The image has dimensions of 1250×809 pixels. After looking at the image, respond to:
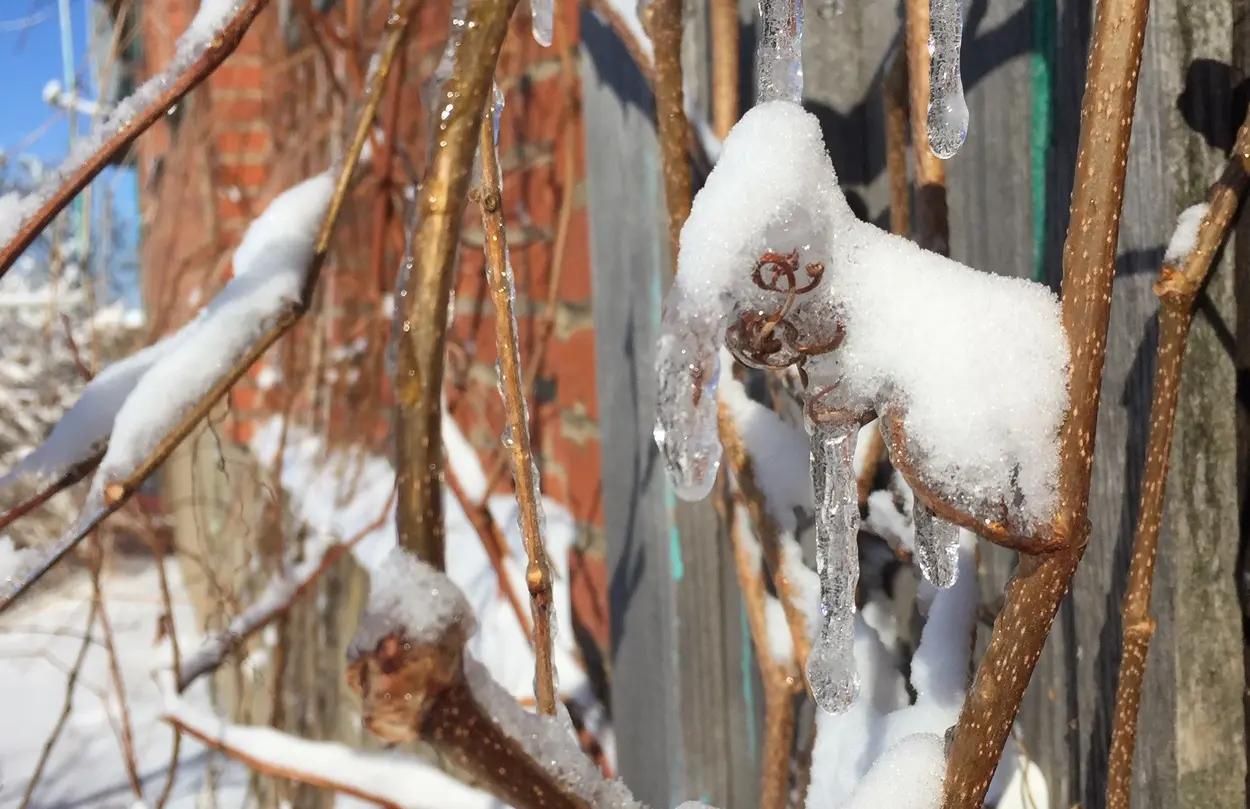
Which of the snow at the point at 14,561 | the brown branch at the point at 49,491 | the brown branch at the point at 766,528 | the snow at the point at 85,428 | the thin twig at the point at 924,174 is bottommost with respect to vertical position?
the brown branch at the point at 766,528

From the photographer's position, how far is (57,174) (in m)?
0.54

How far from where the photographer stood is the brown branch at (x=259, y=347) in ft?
1.73

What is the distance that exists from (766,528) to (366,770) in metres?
0.39

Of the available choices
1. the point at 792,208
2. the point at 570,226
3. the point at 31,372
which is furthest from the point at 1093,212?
the point at 31,372

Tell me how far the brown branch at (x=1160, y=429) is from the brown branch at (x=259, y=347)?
47 centimetres

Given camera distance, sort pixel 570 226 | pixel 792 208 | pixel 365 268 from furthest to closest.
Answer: pixel 365 268
pixel 570 226
pixel 792 208

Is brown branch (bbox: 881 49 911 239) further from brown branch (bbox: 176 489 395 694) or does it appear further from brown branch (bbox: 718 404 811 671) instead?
brown branch (bbox: 176 489 395 694)

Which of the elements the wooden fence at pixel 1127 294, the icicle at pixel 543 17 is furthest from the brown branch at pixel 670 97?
the wooden fence at pixel 1127 294

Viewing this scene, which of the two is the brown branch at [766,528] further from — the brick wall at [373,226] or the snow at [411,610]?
the brick wall at [373,226]

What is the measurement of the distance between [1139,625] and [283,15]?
3134mm

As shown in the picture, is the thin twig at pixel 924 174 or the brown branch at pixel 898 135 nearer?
the thin twig at pixel 924 174

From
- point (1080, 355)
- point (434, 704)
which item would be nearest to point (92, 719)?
point (434, 704)

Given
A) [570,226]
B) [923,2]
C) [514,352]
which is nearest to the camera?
[514,352]

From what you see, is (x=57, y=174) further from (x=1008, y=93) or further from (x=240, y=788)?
(x=240, y=788)
